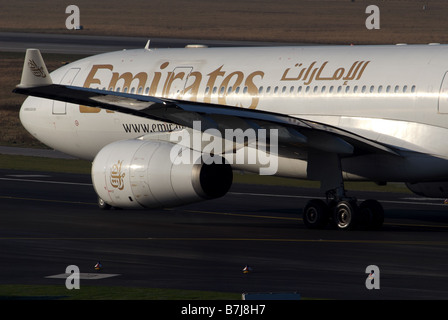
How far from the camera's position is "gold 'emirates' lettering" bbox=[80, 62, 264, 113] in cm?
3272

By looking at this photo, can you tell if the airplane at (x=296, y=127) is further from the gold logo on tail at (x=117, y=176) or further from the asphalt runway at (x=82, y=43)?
the asphalt runway at (x=82, y=43)

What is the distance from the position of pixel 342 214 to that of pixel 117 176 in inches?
239

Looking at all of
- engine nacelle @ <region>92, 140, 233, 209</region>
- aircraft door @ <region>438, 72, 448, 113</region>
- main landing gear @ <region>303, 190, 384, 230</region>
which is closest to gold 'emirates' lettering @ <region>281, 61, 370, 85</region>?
aircraft door @ <region>438, 72, 448, 113</region>

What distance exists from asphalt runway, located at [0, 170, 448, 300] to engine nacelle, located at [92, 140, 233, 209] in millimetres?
943

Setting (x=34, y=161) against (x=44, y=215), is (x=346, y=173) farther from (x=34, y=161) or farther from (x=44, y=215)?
(x=34, y=161)

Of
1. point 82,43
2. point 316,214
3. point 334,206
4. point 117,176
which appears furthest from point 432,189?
point 82,43

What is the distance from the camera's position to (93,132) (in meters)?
35.8

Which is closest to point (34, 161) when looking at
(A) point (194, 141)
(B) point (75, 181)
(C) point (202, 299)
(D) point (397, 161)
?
(B) point (75, 181)

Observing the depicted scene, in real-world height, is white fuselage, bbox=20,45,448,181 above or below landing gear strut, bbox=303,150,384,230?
above

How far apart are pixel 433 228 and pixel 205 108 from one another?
7.71 meters

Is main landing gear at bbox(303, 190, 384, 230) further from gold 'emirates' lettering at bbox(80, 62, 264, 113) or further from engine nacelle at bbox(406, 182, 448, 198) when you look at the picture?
gold 'emirates' lettering at bbox(80, 62, 264, 113)

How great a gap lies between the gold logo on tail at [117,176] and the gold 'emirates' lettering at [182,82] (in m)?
3.94

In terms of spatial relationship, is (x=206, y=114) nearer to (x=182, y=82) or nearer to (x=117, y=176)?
(x=117, y=176)

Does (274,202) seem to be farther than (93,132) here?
Yes
